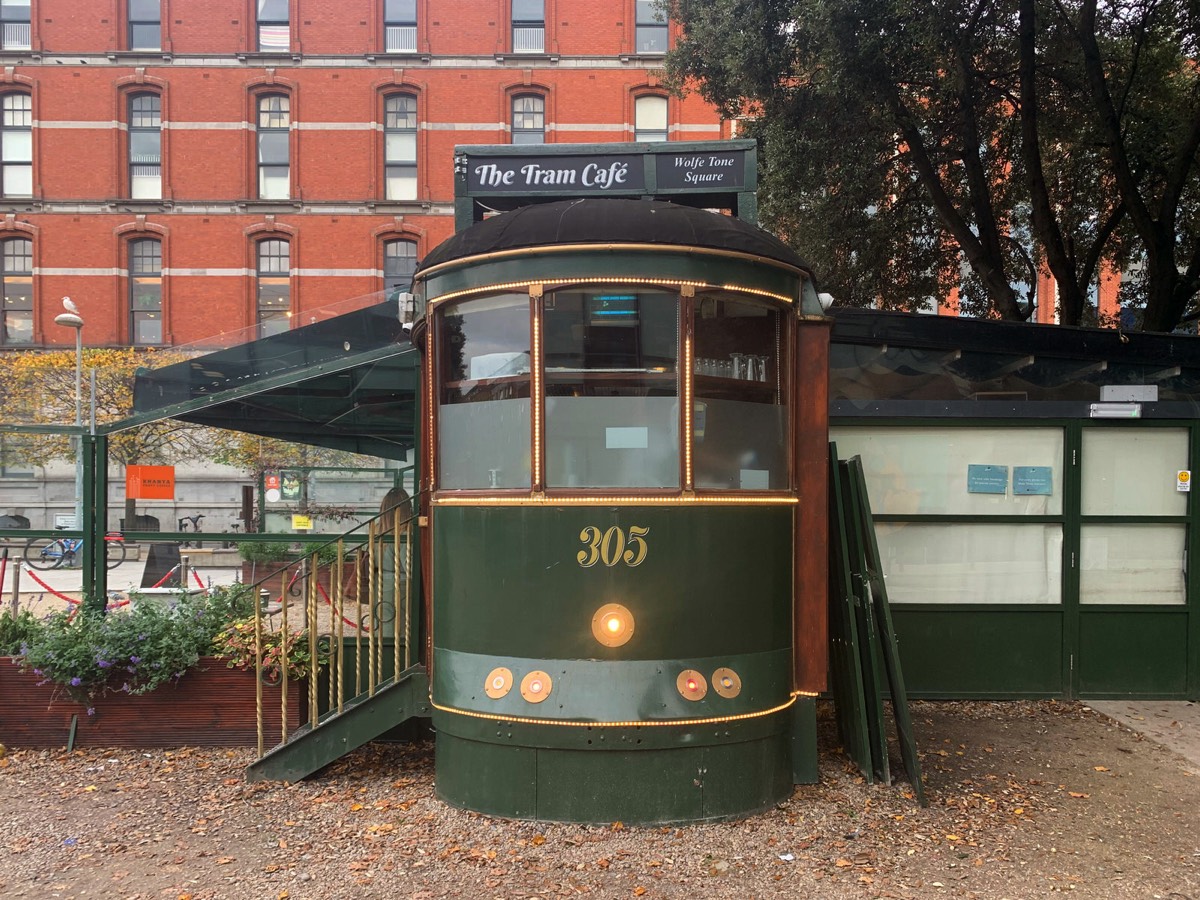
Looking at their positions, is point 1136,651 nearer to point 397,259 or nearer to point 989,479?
point 989,479

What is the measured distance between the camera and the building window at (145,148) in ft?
89.7

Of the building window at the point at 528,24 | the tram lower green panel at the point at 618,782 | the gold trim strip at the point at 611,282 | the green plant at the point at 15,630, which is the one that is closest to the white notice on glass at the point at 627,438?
the gold trim strip at the point at 611,282

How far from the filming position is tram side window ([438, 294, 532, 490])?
507cm

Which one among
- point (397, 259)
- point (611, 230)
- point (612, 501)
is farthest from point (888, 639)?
point (397, 259)

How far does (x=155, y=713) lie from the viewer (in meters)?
6.40

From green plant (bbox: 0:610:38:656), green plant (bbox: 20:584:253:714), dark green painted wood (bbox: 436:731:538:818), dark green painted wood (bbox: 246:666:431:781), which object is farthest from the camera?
green plant (bbox: 0:610:38:656)

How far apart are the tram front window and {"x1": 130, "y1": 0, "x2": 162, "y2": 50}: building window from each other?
27.8m

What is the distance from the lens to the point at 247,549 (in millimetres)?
6812

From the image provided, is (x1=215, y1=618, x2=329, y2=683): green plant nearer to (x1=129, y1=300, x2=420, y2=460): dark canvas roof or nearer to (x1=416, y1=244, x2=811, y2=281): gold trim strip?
(x1=129, y1=300, x2=420, y2=460): dark canvas roof

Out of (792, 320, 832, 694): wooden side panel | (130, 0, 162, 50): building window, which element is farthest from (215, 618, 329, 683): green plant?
(130, 0, 162, 50): building window

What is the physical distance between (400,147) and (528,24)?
5.39 meters

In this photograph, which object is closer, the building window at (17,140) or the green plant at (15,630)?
the green plant at (15,630)

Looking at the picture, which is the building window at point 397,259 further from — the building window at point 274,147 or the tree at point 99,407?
the tree at point 99,407

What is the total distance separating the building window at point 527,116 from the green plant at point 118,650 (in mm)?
23912
